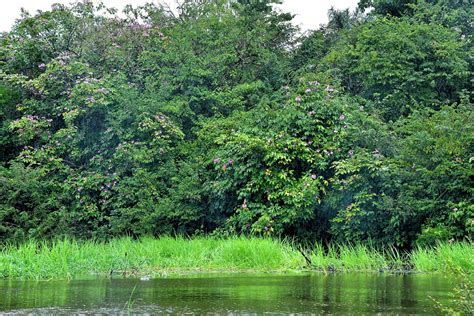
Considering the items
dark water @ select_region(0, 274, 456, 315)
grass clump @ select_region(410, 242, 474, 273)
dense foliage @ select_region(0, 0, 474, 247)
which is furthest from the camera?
dense foliage @ select_region(0, 0, 474, 247)

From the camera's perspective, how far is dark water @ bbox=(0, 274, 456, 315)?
5.00 meters

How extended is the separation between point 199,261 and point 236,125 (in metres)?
5.92

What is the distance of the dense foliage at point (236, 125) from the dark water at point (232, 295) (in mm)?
5607

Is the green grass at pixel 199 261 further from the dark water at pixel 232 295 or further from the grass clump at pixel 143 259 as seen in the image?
the dark water at pixel 232 295

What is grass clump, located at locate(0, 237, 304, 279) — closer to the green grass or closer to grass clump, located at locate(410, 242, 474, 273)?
the green grass

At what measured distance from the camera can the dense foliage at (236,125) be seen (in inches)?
539

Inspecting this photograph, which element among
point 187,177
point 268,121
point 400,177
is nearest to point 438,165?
point 400,177

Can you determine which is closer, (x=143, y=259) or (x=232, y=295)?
(x=232, y=295)

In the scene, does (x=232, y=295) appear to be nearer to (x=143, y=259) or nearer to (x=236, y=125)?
(x=143, y=259)

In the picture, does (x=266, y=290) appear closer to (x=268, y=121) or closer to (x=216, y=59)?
(x=268, y=121)

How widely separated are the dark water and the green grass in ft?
3.00

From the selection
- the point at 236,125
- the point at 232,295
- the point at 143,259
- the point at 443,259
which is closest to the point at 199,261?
the point at 143,259

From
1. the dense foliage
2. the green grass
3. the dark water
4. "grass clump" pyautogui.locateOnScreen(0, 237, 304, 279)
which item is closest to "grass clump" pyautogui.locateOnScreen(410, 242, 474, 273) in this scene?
the green grass

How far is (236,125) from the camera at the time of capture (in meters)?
16.2
